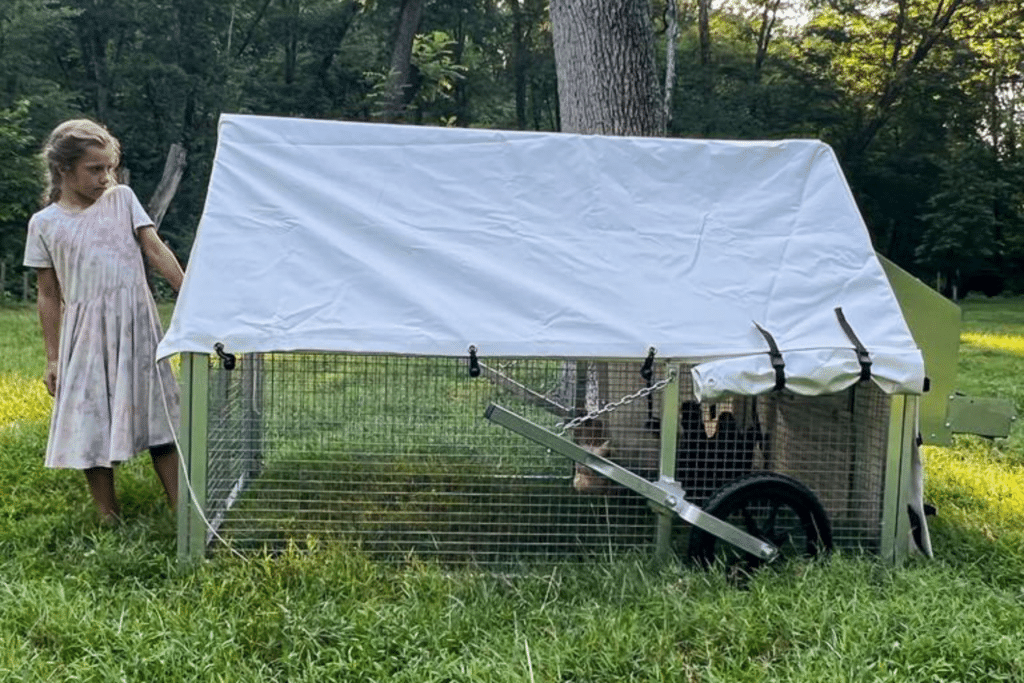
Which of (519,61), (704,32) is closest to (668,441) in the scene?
(519,61)

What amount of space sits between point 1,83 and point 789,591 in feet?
74.9

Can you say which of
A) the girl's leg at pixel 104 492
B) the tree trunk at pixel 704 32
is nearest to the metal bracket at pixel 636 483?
the girl's leg at pixel 104 492

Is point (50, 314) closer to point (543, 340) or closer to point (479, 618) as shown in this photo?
point (543, 340)

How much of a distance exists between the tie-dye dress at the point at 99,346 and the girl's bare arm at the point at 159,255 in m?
0.05

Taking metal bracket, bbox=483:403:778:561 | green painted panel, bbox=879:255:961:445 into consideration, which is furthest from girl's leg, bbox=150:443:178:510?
green painted panel, bbox=879:255:961:445

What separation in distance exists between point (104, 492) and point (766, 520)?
258 cm

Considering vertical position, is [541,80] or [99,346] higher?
[541,80]

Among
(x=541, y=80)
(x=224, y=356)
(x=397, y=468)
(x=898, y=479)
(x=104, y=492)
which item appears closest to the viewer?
(x=224, y=356)

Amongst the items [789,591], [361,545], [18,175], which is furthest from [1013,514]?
[18,175]

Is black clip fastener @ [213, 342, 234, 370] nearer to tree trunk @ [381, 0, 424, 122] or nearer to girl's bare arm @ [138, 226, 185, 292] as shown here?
girl's bare arm @ [138, 226, 185, 292]

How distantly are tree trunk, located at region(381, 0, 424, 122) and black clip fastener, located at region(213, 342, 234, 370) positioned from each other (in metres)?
18.8

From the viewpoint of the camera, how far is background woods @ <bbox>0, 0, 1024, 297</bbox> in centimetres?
2339

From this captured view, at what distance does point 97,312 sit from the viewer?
11.2ft

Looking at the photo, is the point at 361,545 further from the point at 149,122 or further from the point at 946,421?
the point at 149,122
